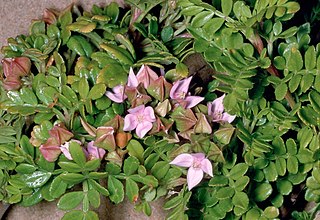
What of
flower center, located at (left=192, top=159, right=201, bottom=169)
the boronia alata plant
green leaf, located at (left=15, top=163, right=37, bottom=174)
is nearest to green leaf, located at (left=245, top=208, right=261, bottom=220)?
the boronia alata plant

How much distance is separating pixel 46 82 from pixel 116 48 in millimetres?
129

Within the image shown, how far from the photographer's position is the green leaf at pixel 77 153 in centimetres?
92

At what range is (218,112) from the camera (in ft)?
3.34

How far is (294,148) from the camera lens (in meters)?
0.99

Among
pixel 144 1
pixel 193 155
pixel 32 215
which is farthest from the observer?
pixel 32 215

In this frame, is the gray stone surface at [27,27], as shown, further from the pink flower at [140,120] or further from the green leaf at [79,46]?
the pink flower at [140,120]

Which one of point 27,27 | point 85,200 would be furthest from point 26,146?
point 27,27

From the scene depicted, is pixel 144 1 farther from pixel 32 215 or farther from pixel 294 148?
pixel 32 215

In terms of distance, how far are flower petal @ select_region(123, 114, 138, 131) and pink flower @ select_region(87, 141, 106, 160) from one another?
0.05 m

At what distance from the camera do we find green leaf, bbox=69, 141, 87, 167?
36.3 inches

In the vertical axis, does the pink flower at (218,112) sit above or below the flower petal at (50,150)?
below

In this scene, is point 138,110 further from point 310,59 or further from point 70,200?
point 310,59

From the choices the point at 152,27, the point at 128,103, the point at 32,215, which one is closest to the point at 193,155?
the point at 128,103

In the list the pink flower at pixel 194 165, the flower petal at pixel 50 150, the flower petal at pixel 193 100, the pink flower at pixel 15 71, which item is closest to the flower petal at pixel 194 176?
the pink flower at pixel 194 165
